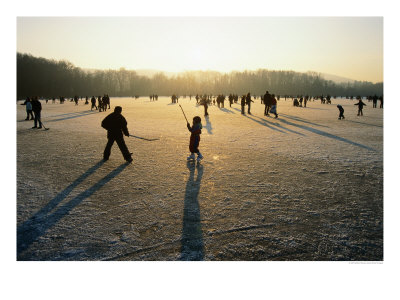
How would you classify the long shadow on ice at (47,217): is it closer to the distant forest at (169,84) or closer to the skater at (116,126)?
the skater at (116,126)

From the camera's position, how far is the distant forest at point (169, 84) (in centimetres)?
4966

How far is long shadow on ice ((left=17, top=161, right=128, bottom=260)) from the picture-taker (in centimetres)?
281

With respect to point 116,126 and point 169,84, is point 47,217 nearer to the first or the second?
point 116,126

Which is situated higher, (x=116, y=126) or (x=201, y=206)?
(x=116, y=126)

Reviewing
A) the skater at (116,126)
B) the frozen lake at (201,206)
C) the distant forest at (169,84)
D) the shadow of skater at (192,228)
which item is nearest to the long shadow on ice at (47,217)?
the frozen lake at (201,206)

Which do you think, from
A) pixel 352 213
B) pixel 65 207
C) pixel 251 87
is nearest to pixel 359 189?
pixel 352 213

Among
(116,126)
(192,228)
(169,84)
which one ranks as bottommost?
(192,228)

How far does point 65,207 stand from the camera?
3.58 metres

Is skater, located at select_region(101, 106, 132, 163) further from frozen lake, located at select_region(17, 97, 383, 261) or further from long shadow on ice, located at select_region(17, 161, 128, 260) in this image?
long shadow on ice, located at select_region(17, 161, 128, 260)

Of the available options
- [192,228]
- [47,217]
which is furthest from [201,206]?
[47,217]

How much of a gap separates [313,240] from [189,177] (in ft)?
8.77

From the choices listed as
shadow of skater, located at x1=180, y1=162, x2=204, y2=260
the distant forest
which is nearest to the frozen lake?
shadow of skater, located at x1=180, y1=162, x2=204, y2=260

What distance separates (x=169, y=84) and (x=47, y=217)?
121 metres

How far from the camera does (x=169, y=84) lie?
11850cm
